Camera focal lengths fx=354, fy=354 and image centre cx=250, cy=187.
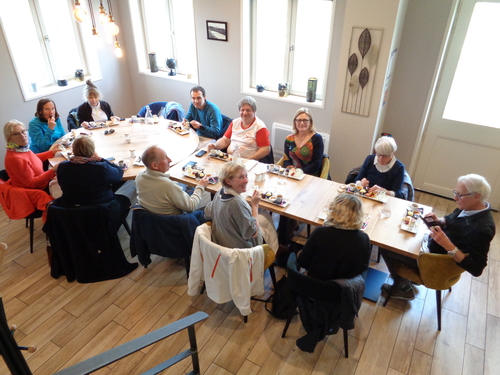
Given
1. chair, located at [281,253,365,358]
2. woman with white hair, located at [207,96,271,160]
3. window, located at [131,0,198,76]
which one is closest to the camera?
chair, located at [281,253,365,358]

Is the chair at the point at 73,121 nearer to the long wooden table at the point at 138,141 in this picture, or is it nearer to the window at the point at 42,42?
the long wooden table at the point at 138,141

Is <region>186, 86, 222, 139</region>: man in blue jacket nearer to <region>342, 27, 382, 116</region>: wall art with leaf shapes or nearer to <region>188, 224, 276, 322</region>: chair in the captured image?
<region>342, 27, 382, 116</region>: wall art with leaf shapes

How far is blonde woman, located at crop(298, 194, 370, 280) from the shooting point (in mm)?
2219

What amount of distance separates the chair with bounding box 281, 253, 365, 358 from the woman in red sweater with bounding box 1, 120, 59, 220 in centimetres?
250

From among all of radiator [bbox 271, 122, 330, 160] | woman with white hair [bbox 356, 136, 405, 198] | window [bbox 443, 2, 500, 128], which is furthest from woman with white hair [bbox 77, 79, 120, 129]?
window [bbox 443, 2, 500, 128]

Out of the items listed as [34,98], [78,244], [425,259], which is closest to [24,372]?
[78,244]

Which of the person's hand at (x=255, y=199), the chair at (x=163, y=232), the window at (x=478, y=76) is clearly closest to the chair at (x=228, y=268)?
the chair at (x=163, y=232)

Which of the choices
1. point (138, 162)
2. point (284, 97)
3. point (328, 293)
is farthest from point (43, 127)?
point (328, 293)

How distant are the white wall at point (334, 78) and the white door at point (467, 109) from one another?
0.67ft

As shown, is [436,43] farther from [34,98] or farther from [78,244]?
[34,98]

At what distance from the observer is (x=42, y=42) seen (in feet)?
16.2

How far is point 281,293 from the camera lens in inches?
112

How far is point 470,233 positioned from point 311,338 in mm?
1292

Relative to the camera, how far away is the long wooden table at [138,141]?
3.64m
